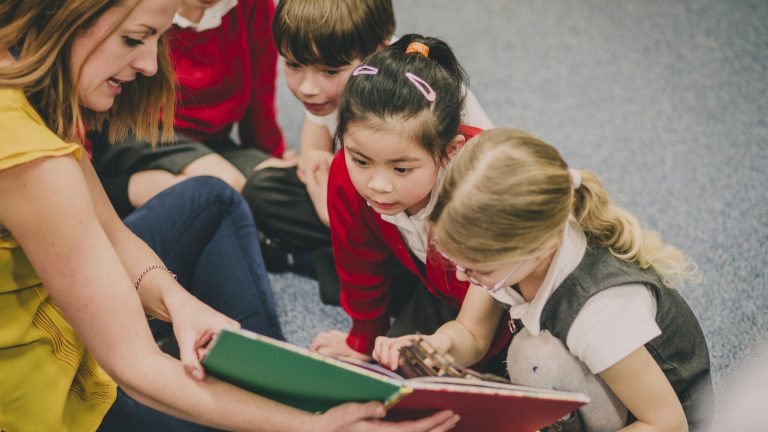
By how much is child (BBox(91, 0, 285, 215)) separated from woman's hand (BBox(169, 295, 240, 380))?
0.63 meters

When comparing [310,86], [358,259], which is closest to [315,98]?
[310,86]

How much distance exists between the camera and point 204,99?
1.60m

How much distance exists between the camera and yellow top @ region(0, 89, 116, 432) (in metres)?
0.86

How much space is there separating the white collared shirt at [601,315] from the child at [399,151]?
0.22 meters

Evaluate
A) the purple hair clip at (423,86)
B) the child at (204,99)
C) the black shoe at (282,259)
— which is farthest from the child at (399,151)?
the child at (204,99)

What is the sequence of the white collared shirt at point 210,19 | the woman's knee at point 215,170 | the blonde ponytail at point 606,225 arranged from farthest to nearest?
the woman's knee at point 215,170, the white collared shirt at point 210,19, the blonde ponytail at point 606,225

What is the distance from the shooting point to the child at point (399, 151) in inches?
40.3

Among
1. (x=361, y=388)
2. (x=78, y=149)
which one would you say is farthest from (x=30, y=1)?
(x=361, y=388)

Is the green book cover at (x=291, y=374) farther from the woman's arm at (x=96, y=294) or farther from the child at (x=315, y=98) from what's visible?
the child at (x=315, y=98)

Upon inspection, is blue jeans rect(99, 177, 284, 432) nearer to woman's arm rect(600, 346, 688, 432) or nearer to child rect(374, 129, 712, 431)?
child rect(374, 129, 712, 431)

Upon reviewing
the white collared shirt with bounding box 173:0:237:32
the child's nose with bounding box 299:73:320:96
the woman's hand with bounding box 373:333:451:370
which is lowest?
the woman's hand with bounding box 373:333:451:370

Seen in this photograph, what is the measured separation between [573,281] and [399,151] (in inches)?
11.3

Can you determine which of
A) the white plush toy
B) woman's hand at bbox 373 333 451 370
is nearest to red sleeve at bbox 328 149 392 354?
woman's hand at bbox 373 333 451 370

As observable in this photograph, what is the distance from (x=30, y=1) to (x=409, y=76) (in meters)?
0.48
